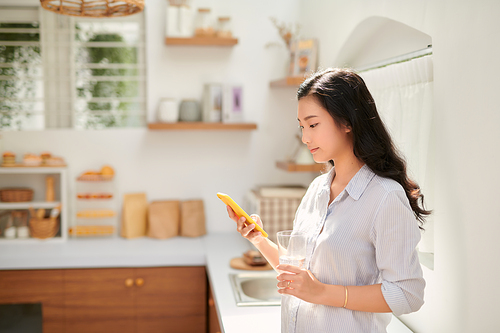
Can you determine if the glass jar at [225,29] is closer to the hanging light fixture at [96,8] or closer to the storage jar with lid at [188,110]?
the storage jar with lid at [188,110]

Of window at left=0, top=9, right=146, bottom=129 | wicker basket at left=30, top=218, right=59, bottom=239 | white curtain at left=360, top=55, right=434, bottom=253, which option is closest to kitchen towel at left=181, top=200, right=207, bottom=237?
window at left=0, top=9, right=146, bottom=129

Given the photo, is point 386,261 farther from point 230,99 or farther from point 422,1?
point 230,99

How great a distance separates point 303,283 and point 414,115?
871 mm

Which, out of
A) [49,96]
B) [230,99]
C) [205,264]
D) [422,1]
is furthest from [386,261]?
[49,96]

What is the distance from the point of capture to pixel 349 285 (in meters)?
1.23

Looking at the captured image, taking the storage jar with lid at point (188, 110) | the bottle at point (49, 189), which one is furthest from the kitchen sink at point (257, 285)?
the bottle at point (49, 189)

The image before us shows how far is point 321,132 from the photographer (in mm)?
1271

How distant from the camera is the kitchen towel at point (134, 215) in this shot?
3.17m

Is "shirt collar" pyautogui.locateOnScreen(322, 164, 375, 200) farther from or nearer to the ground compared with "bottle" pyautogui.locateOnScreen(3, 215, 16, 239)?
farther from the ground

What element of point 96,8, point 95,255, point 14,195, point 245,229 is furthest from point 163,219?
point 245,229

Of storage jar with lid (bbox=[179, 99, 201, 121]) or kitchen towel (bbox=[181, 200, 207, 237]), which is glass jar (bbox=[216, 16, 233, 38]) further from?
kitchen towel (bbox=[181, 200, 207, 237])

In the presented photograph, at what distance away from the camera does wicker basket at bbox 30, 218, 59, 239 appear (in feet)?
9.89

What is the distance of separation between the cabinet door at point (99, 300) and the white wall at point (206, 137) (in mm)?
724

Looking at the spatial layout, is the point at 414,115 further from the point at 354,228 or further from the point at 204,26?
the point at 204,26
